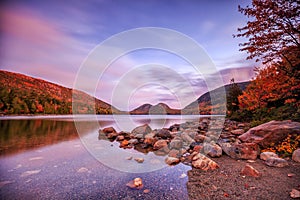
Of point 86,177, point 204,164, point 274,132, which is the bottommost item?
point 86,177

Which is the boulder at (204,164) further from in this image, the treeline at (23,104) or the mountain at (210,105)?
the treeline at (23,104)

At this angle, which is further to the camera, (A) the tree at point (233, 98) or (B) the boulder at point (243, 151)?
(A) the tree at point (233, 98)

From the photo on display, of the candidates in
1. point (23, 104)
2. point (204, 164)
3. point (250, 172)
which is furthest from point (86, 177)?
point (23, 104)

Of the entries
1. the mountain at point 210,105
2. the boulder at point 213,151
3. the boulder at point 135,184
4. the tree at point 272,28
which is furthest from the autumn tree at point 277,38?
the mountain at point 210,105

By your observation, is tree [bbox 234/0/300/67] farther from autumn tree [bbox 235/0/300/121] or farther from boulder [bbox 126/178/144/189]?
boulder [bbox 126/178/144/189]

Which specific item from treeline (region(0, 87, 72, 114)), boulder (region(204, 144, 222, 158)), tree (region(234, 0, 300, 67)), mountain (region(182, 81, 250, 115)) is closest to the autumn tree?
tree (region(234, 0, 300, 67))

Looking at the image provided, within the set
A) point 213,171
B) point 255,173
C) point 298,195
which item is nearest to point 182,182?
point 213,171

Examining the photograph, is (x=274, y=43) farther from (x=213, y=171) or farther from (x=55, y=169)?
(x=55, y=169)

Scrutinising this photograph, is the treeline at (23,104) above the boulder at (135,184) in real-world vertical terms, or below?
above

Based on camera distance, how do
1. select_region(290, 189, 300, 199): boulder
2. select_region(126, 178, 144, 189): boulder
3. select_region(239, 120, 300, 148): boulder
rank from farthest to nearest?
select_region(239, 120, 300, 148): boulder → select_region(126, 178, 144, 189): boulder → select_region(290, 189, 300, 199): boulder

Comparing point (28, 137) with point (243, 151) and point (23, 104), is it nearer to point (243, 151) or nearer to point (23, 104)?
point (243, 151)

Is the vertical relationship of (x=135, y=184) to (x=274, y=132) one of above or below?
below

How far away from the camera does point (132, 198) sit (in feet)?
9.98

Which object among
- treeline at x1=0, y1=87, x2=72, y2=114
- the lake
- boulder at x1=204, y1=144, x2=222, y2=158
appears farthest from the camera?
treeline at x1=0, y1=87, x2=72, y2=114
